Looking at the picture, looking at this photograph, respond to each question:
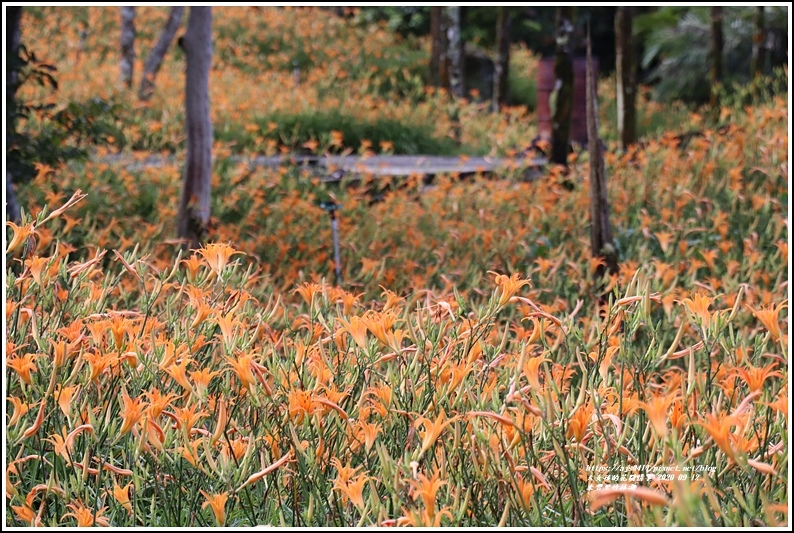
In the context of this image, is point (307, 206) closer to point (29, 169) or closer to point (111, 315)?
point (29, 169)

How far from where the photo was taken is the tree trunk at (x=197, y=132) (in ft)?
17.6

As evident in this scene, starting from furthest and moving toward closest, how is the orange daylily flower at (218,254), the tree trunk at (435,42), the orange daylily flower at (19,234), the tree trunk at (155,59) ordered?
the tree trunk at (435,42) → the tree trunk at (155,59) → the orange daylily flower at (218,254) → the orange daylily flower at (19,234)

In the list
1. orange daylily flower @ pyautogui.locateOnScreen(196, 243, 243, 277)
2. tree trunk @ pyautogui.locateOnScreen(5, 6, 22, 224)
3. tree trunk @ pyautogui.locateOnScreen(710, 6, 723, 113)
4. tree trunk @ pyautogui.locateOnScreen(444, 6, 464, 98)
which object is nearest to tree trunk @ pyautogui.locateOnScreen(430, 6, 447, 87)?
tree trunk @ pyautogui.locateOnScreen(444, 6, 464, 98)

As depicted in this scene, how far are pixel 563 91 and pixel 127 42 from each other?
7.18m

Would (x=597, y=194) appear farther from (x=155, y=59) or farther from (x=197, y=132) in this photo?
(x=155, y=59)

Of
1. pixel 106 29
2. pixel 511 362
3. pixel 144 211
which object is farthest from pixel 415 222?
pixel 106 29

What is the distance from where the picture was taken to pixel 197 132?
555cm

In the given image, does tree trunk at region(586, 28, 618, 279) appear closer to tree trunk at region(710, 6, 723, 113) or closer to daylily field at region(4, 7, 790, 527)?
daylily field at region(4, 7, 790, 527)

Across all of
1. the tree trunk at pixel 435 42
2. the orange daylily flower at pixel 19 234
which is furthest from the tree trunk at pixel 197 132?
the tree trunk at pixel 435 42

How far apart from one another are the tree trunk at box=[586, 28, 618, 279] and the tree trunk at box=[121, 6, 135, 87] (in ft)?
29.0

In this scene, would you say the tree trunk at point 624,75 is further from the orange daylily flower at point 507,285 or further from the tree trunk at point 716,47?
the orange daylily flower at point 507,285

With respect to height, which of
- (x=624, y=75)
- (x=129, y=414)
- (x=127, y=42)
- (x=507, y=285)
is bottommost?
(x=129, y=414)

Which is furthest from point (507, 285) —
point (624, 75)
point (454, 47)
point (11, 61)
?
point (454, 47)

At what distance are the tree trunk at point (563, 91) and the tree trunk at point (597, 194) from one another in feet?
9.81
